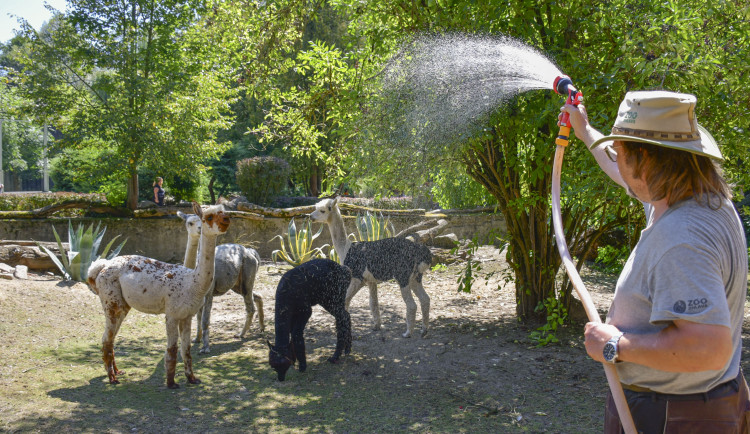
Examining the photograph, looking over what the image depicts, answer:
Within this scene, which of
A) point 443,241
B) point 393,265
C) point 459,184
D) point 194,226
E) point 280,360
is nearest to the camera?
point 280,360

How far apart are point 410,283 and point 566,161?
2271 mm

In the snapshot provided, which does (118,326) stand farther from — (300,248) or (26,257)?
(300,248)

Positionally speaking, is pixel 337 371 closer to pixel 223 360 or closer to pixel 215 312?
pixel 223 360

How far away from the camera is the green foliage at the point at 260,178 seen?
17834 mm

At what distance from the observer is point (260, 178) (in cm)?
1789

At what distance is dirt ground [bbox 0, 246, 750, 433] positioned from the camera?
445 cm

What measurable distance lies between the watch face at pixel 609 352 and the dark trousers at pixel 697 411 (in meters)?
0.28

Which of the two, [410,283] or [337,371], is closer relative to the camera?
[337,371]

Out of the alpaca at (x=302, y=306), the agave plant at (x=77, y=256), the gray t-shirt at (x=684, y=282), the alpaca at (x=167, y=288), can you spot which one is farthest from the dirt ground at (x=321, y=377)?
the gray t-shirt at (x=684, y=282)

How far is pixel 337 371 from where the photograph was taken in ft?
19.0

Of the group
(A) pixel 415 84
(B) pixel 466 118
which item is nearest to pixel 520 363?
(B) pixel 466 118

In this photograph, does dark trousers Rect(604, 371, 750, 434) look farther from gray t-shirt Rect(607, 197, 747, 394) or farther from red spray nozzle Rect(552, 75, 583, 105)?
red spray nozzle Rect(552, 75, 583, 105)

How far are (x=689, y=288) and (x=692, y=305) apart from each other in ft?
0.16

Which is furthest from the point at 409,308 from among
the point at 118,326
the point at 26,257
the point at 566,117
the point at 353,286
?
the point at 26,257
